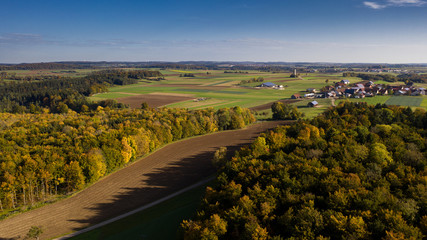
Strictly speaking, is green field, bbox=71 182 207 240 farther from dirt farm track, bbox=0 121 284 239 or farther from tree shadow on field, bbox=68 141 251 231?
dirt farm track, bbox=0 121 284 239

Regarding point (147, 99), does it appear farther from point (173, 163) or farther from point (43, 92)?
point (173, 163)

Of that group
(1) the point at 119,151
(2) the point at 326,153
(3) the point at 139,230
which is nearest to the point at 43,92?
(1) the point at 119,151

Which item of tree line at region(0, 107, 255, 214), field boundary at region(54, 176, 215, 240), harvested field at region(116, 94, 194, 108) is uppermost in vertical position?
harvested field at region(116, 94, 194, 108)

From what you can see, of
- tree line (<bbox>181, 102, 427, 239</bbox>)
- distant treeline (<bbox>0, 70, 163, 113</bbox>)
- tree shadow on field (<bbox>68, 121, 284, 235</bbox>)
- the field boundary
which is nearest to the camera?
tree line (<bbox>181, 102, 427, 239</bbox>)

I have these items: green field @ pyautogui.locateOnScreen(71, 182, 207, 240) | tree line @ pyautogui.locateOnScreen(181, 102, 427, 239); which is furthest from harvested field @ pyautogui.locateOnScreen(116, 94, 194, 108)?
tree line @ pyautogui.locateOnScreen(181, 102, 427, 239)

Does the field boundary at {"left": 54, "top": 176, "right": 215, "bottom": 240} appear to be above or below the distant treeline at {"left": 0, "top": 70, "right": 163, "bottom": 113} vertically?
below

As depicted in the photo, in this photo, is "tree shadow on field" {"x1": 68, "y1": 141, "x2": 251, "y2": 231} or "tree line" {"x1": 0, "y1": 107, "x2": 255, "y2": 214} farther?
"tree line" {"x1": 0, "y1": 107, "x2": 255, "y2": 214}

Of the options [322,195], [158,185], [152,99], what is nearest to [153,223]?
[158,185]

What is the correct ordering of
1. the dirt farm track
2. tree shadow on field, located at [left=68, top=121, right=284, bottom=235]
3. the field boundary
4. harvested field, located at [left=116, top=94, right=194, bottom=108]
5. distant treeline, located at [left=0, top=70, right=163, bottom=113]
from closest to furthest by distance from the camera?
the field boundary
the dirt farm track
tree shadow on field, located at [left=68, top=121, right=284, bottom=235]
distant treeline, located at [left=0, top=70, right=163, bottom=113]
harvested field, located at [left=116, top=94, right=194, bottom=108]
